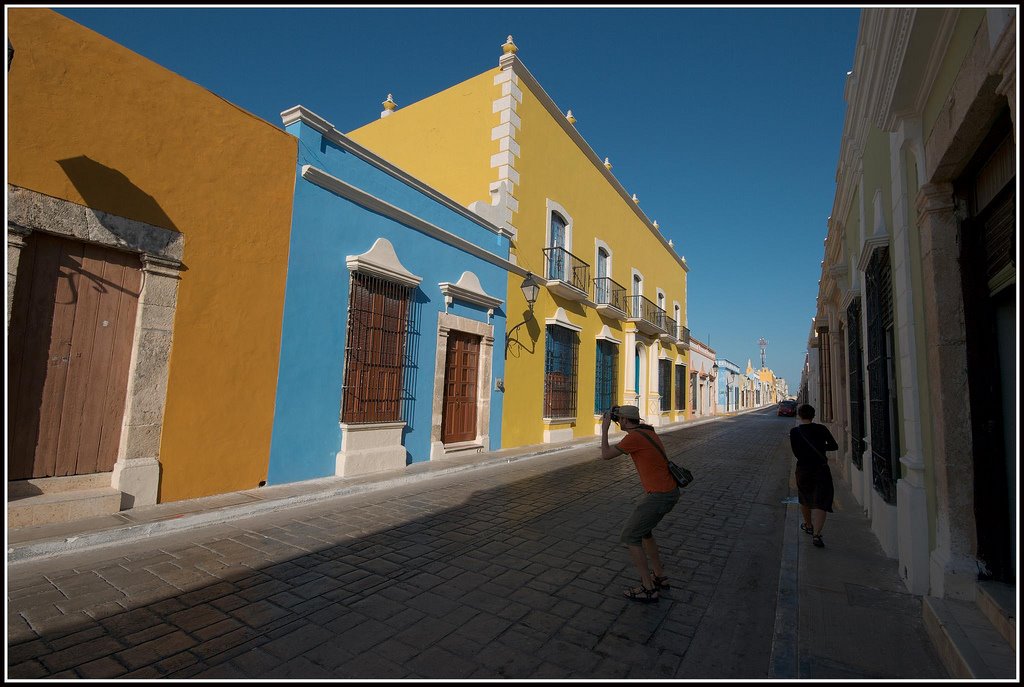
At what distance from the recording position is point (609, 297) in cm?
1777

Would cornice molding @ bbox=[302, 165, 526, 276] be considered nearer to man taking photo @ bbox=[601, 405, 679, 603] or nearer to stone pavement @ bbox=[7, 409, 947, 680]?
stone pavement @ bbox=[7, 409, 947, 680]

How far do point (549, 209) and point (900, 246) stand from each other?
10.9 meters

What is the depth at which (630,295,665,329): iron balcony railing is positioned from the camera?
20.7 meters

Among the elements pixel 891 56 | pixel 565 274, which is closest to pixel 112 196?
pixel 891 56

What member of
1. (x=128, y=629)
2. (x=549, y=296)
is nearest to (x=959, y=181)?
(x=128, y=629)

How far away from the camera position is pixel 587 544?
497 centimetres

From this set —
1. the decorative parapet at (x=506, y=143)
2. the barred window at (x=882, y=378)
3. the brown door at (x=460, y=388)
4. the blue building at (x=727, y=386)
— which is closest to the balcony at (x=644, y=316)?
the decorative parapet at (x=506, y=143)

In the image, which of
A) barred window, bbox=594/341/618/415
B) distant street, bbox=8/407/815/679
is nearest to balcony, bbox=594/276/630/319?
barred window, bbox=594/341/618/415

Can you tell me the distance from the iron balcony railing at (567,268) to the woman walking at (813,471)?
8.89 m

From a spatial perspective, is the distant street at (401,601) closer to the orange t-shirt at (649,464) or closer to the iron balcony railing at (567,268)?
the orange t-shirt at (649,464)

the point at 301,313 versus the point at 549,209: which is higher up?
the point at 549,209

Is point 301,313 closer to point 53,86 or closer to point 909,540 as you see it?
point 53,86

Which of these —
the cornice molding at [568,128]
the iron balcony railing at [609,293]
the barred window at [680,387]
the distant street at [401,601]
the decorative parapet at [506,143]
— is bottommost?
the distant street at [401,601]

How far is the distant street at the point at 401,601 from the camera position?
2738 mm
